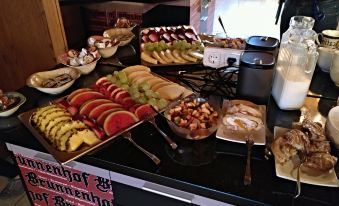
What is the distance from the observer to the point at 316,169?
29.1 inches

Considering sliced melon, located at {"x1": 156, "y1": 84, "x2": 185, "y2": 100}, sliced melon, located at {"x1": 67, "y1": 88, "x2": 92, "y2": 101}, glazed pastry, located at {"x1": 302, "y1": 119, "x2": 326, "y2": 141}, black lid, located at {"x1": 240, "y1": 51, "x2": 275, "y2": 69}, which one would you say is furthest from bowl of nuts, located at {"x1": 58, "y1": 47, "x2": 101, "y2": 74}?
glazed pastry, located at {"x1": 302, "y1": 119, "x2": 326, "y2": 141}

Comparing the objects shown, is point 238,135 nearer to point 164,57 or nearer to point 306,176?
point 306,176

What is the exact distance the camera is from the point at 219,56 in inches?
47.5

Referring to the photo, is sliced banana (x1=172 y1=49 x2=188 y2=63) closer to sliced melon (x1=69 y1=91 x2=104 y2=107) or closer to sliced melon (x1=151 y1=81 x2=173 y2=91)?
sliced melon (x1=151 y1=81 x2=173 y2=91)

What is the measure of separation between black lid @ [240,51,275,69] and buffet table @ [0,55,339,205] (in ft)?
0.55

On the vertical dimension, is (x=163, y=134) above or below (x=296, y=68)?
below

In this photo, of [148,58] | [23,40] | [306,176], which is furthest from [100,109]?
[23,40]

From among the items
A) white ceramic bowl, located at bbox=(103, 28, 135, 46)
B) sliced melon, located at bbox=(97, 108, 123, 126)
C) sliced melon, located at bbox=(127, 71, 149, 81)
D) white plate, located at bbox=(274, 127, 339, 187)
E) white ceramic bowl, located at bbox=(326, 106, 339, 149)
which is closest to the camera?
white plate, located at bbox=(274, 127, 339, 187)

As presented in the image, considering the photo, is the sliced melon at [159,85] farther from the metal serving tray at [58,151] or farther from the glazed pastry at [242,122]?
the glazed pastry at [242,122]

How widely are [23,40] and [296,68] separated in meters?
1.45

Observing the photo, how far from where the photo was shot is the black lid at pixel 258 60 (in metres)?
0.93

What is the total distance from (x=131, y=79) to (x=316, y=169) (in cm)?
70

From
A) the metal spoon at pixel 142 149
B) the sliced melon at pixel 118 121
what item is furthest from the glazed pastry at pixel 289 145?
the sliced melon at pixel 118 121

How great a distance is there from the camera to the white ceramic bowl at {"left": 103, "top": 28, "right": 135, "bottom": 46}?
1.49 metres
